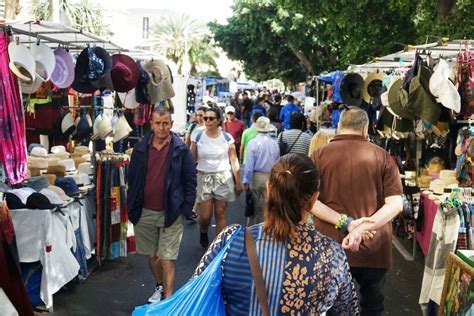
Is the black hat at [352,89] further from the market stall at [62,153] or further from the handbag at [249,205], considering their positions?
the handbag at [249,205]

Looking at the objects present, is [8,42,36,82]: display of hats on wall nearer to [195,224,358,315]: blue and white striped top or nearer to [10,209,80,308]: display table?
[10,209,80,308]: display table

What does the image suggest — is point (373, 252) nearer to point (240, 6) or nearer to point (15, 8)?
point (15, 8)

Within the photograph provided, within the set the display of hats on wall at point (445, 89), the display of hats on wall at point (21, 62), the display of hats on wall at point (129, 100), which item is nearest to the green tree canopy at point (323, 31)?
the display of hats on wall at point (445, 89)

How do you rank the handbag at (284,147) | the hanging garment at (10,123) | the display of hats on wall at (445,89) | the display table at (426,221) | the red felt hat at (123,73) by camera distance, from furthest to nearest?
the handbag at (284,147)
the red felt hat at (123,73)
the display table at (426,221)
the display of hats on wall at (445,89)
the hanging garment at (10,123)

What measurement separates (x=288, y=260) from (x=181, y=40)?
208ft

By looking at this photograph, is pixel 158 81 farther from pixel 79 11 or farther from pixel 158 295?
pixel 79 11

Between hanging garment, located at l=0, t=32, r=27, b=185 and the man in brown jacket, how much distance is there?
2271 millimetres

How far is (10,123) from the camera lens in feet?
14.2

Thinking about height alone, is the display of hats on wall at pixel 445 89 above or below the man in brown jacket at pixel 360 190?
above

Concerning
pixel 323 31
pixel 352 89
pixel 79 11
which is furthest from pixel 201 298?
pixel 79 11

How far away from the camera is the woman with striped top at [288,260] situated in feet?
7.39

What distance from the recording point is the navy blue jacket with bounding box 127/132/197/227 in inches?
198

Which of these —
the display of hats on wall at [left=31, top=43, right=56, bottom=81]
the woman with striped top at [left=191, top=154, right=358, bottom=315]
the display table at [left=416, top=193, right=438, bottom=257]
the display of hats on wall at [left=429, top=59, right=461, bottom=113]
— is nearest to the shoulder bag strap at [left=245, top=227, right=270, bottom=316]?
the woman with striped top at [left=191, top=154, right=358, bottom=315]

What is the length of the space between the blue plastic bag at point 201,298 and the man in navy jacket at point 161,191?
275 cm
